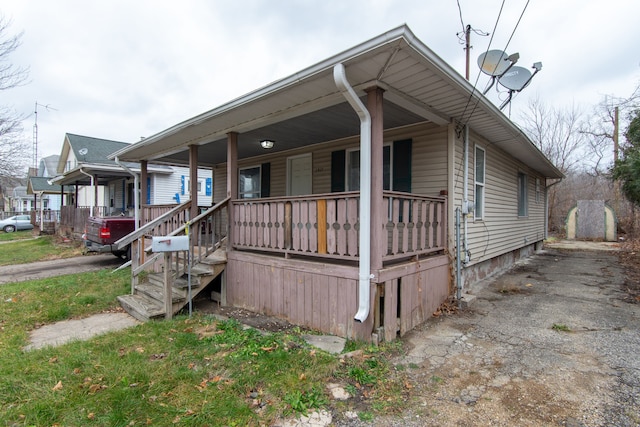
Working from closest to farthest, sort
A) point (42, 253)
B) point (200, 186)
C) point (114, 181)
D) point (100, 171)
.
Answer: point (42, 253)
point (100, 171)
point (200, 186)
point (114, 181)

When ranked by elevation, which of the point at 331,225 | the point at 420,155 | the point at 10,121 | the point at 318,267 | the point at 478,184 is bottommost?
the point at 318,267

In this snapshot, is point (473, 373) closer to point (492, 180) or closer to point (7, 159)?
point (492, 180)

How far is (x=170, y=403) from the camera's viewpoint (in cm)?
243

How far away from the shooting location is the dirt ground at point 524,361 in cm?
235

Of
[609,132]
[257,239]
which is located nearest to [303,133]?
[257,239]

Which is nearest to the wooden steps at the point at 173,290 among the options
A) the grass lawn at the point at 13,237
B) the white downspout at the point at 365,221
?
the white downspout at the point at 365,221

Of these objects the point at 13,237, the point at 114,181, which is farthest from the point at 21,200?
the point at 114,181

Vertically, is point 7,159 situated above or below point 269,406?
above

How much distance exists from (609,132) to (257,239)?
924 inches

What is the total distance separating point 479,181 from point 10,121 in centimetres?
2026

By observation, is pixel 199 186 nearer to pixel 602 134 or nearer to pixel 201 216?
pixel 201 216

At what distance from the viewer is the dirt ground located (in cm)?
235

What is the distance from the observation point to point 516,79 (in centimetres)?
759

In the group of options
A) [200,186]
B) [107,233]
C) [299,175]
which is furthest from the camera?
[200,186]
